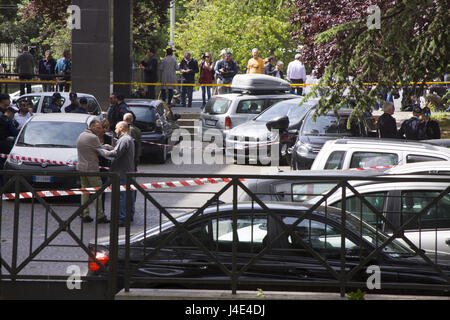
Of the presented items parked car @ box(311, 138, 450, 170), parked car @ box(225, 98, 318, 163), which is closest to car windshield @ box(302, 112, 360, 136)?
parked car @ box(225, 98, 318, 163)

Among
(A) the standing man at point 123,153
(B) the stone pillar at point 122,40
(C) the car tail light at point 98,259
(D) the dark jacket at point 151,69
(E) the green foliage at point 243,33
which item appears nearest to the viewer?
(C) the car tail light at point 98,259

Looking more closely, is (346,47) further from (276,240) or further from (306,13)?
(306,13)

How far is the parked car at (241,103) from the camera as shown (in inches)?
906

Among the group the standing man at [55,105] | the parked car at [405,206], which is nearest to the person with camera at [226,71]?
the standing man at [55,105]

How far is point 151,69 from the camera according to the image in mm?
29266

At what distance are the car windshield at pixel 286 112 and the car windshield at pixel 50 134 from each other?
20.4 ft

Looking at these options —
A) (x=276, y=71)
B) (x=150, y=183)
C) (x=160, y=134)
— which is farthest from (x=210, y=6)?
(x=150, y=183)

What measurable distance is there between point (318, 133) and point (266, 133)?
3.34m

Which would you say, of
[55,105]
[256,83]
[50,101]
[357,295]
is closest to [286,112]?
[256,83]

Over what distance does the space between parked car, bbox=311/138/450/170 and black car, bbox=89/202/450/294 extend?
4.23 m

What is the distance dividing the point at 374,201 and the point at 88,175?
2690mm

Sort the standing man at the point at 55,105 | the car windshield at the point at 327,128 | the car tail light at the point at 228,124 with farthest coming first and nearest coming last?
the car tail light at the point at 228,124 → the standing man at the point at 55,105 → the car windshield at the point at 327,128

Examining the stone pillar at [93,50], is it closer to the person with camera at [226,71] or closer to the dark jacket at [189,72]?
the dark jacket at [189,72]

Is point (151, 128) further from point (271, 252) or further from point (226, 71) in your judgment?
point (271, 252)
